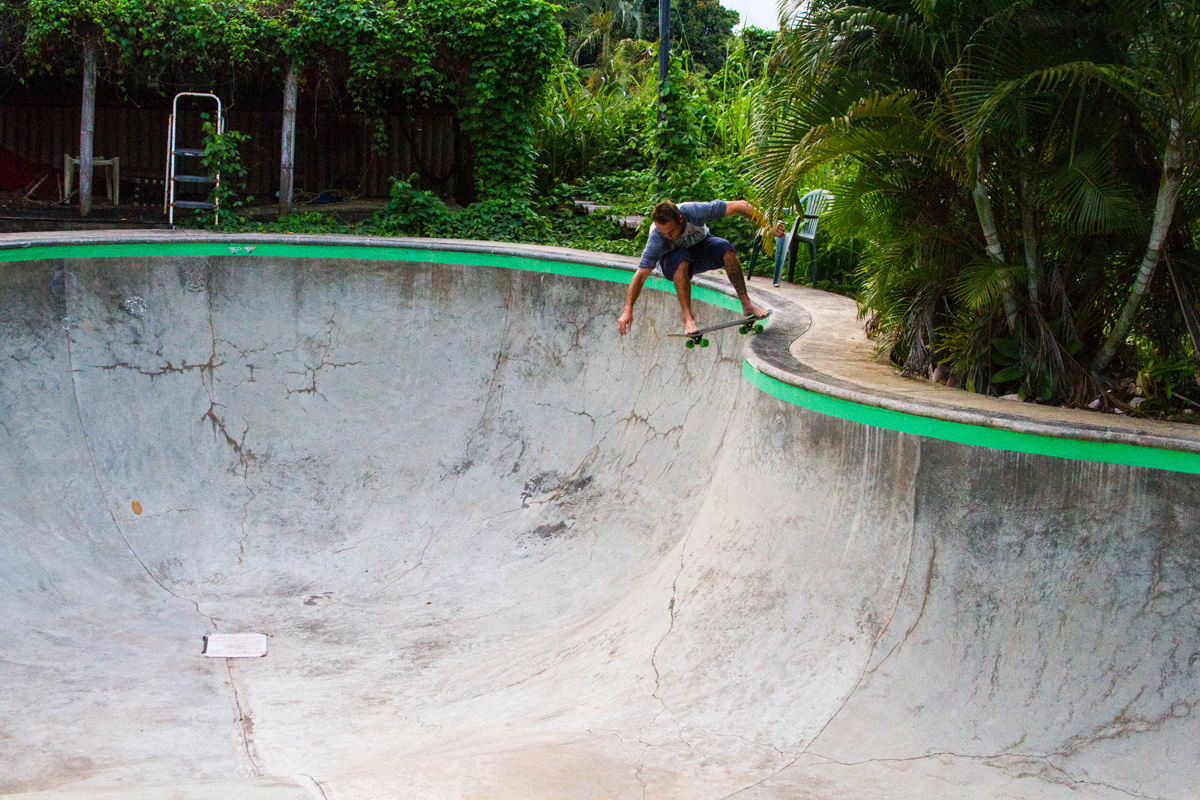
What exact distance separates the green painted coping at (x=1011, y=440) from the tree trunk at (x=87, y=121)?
10.3m

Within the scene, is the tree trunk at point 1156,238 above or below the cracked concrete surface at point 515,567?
above

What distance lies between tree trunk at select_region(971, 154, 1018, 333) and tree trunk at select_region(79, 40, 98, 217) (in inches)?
411

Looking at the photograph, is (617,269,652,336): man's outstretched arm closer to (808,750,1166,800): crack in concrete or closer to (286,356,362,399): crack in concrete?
(808,750,1166,800): crack in concrete

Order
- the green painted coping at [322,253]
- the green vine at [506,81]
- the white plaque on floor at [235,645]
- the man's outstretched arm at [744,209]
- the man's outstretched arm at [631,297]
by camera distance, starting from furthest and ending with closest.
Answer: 1. the green vine at [506,81]
2. the green painted coping at [322,253]
3. the man's outstretched arm at [631,297]
4. the white plaque on floor at [235,645]
5. the man's outstretched arm at [744,209]

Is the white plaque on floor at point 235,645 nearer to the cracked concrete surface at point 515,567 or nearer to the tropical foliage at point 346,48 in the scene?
the cracked concrete surface at point 515,567

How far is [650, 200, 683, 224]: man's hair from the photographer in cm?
641

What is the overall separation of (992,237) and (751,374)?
1.43m

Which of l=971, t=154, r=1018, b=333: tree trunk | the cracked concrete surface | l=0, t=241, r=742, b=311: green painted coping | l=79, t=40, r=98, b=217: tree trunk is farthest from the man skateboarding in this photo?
l=79, t=40, r=98, b=217: tree trunk

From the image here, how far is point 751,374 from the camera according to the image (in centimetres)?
564

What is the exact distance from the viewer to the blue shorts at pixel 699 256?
22.4 feet

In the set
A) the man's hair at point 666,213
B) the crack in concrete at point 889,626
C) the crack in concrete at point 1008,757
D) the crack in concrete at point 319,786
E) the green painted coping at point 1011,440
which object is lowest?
the crack in concrete at point 319,786

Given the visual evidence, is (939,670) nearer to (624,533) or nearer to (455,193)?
(624,533)

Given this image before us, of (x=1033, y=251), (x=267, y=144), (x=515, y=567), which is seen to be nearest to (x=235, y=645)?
(x=515, y=567)

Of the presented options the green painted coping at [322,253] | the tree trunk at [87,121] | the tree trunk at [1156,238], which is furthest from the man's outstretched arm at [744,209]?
the tree trunk at [87,121]
